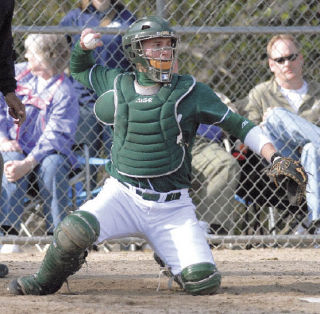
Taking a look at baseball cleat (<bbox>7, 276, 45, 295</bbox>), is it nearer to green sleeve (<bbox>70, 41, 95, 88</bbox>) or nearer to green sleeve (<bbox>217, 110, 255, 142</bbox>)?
green sleeve (<bbox>70, 41, 95, 88</bbox>)

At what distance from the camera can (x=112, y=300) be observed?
419 centimetres

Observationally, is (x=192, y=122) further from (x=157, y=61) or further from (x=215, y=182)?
(x=215, y=182)

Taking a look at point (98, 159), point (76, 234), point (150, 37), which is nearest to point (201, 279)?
point (76, 234)

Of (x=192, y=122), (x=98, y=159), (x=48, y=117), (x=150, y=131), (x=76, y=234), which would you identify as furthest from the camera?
(x=98, y=159)

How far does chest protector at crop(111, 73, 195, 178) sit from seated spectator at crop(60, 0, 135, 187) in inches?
96.4

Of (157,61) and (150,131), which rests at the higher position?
(157,61)


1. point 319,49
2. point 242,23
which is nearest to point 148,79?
point 319,49

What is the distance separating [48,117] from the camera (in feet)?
22.8

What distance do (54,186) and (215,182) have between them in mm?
1276

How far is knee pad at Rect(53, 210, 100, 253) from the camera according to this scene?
14.0 feet

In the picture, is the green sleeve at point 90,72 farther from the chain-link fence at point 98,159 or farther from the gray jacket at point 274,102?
the gray jacket at point 274,102

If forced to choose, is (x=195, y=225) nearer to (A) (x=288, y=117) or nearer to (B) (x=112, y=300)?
(B) (x=112, y=300)

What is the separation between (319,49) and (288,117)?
5.80 ft

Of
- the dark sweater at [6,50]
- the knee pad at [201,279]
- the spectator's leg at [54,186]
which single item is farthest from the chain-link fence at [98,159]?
the knee pad at [201,279]
